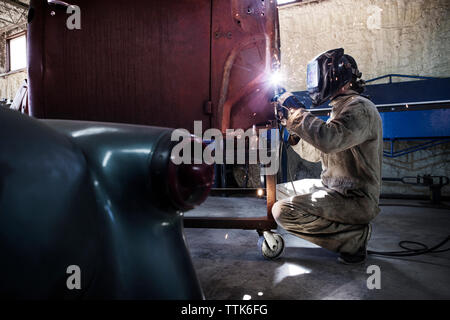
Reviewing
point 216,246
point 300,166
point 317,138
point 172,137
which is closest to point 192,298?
point 172,137

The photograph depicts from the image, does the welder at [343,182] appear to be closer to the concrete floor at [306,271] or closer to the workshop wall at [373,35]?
the concrete floor at [306,271]

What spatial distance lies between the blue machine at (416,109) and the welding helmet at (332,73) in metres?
2.46

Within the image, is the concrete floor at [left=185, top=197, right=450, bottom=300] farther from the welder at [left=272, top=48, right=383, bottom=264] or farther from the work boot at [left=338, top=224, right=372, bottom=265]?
the welder at [left=272, top=48, right=383, bottom=264]

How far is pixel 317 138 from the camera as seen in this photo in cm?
164

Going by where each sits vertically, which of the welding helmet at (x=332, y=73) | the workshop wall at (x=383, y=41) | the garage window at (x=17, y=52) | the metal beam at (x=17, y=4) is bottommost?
the welding helmet at (x=332, y=73)

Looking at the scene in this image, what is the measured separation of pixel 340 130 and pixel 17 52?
10412mm

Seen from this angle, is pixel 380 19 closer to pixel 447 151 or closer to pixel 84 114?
pixel 447 151

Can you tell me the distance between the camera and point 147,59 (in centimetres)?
181

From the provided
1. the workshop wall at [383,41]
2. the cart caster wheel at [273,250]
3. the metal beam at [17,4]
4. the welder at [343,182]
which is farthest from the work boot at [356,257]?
the metal beam at [17,4]

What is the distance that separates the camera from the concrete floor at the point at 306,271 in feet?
4.32

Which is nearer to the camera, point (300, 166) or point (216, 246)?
point (216, 246)

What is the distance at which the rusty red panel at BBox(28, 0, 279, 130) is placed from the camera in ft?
5.85

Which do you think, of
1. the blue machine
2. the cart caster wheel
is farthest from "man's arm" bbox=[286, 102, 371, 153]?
the blue machine
